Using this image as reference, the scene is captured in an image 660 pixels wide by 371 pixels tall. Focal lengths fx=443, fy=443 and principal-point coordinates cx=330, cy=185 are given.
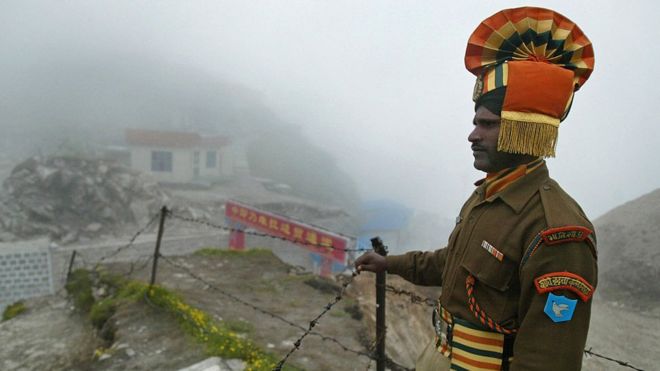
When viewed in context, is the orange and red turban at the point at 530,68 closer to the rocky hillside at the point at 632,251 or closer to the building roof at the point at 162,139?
the rocky hillside at the point at 632,251

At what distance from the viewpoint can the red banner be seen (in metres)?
13.6

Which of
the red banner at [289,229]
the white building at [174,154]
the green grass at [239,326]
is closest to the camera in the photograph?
the green grass at [239,326]

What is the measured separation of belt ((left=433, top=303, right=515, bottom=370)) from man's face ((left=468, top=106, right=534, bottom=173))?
0.69m

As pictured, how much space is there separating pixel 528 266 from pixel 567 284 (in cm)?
14

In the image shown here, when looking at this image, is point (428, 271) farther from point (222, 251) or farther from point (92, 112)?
point (92, 112)

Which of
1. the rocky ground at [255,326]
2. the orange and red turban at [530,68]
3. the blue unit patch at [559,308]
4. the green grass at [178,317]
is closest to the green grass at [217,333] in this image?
the green grass at [178,317]

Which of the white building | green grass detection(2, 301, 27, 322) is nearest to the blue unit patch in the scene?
green grass detection(2, 301, 27, 322)

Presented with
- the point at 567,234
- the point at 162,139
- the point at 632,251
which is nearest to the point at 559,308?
the point at 567,234

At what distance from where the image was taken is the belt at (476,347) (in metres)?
1.80

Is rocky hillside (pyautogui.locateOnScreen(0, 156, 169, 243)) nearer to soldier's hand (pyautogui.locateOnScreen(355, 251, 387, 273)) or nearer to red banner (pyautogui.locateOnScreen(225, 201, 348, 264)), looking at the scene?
red banner (pyautogui.locateOnScreen(225, 201, 348, 264))

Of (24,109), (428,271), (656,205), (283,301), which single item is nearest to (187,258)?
(283,301)

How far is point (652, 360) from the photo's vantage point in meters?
7.12

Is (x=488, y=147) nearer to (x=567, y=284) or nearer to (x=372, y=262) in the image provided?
(x=567, y=284)

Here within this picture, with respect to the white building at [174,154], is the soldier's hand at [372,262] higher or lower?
higher
